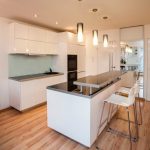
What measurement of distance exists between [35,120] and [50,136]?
79 cm

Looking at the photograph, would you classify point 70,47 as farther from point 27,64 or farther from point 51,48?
point 27,64

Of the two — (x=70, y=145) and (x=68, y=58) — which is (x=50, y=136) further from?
(x=68, y=58)

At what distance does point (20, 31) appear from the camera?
347 cm

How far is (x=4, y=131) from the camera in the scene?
8.54ft

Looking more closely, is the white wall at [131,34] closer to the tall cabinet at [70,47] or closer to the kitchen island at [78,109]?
the tall cabinet at [70,47]

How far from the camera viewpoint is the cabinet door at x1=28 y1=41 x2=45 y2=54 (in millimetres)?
3763

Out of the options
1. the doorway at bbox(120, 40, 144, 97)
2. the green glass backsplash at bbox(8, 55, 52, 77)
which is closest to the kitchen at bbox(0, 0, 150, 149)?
the green glass backsplash at bbox(8, 55, 52, 77)

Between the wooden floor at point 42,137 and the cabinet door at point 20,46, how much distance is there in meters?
1.65

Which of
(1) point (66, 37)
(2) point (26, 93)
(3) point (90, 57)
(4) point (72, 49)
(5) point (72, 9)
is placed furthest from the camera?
(3) point (90, 57)

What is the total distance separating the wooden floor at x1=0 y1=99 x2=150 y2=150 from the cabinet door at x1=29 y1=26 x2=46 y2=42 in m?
2.15

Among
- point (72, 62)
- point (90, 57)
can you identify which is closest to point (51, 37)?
point (72, 62)

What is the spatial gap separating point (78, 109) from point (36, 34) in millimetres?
2719

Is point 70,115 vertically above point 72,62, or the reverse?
point 72,62

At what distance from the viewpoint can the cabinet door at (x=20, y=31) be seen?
3.40m
